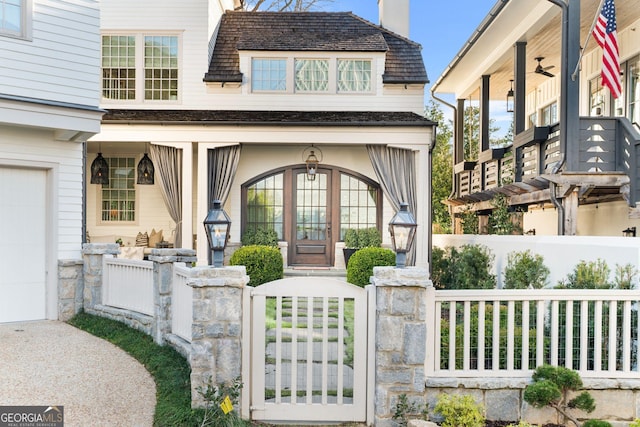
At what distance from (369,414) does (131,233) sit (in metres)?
9.60

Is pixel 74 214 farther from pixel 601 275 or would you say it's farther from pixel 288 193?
pixel 601 275

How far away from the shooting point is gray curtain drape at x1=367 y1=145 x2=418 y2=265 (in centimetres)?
1172

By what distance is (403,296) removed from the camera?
432 cm

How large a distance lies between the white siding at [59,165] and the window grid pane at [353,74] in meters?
6.37

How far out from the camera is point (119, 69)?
12.3m

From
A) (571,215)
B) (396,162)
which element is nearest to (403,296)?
(571,215)

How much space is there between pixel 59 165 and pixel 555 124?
839 cm

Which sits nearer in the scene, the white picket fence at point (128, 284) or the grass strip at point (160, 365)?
the grass strip at point (160, 365)

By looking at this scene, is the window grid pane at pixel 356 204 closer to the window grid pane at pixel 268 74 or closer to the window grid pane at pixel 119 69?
the window grid pane at pixel 268 74

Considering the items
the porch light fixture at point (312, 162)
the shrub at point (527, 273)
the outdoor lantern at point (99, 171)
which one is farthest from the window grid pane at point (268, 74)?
the shrub at point (527, 273)

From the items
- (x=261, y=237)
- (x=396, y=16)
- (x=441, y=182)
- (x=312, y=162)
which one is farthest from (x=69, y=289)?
(x=441, y=182)

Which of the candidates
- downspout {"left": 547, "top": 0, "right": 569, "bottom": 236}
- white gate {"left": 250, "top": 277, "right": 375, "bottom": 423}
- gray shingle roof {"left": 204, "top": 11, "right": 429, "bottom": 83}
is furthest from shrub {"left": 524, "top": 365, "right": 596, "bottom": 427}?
gray shingle roof {"left": 204, "top": 11, "right": 429, "bottom": 83}

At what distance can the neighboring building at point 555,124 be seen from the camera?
27.7ft

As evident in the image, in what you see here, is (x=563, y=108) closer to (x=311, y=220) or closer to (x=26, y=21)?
(x=311, y=220)
